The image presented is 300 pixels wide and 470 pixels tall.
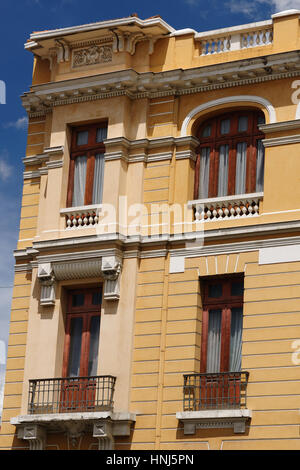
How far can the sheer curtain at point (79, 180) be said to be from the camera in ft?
105

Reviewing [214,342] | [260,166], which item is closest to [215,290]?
[214,342]

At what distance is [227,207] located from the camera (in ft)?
98.7

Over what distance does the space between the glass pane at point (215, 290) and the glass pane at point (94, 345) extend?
317 centimetres

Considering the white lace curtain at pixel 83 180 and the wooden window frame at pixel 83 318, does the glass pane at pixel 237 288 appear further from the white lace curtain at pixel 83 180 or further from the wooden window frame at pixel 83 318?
the white lace curtain at pixel 83 180

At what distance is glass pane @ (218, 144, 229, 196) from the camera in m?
30.5

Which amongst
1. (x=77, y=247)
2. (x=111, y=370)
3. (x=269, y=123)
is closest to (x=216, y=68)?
(x=269, y=123)

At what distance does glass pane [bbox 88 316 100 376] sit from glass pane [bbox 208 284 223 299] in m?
3.17

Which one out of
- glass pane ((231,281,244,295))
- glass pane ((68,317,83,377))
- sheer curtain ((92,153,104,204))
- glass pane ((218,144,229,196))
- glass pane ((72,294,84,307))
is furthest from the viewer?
sheer curtain ((92,153,104,204))

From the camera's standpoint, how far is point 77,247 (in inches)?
1208

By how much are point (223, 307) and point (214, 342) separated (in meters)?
0.92

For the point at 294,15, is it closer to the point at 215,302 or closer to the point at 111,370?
the point at 215,302

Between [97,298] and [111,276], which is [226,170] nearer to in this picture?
[111,276]

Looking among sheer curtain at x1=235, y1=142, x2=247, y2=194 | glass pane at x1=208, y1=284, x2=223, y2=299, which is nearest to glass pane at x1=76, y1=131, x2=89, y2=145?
sheer curtain at x1=235, y1=142, x2=247, y2=194

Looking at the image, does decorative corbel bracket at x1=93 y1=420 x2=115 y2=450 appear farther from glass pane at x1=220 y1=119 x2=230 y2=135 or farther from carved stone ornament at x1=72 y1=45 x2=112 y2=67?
carved stone ornament at x1=72 y1=45 x2=112 y2=67
